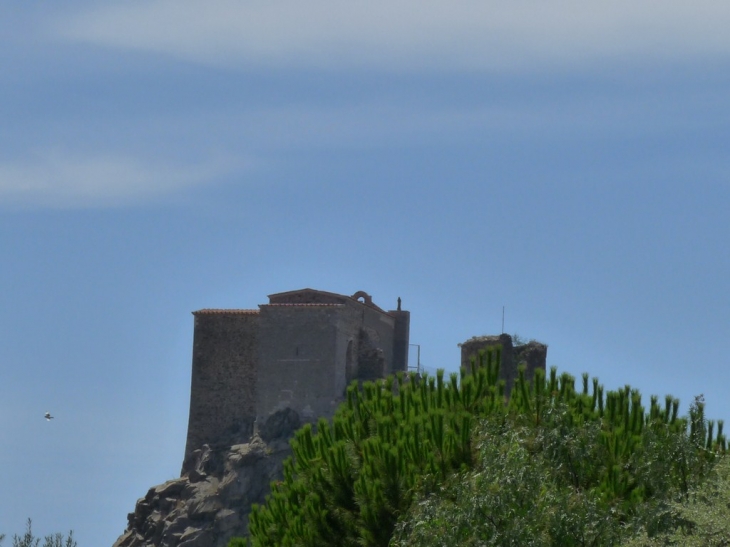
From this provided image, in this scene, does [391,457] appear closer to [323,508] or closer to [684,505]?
[323,508]

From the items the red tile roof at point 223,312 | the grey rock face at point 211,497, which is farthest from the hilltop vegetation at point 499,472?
the red tile roof at point 223,312

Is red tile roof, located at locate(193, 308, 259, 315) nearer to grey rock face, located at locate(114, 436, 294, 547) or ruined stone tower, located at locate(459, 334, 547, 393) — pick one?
grey rock face, located at locate(114, 436, 294, 547)

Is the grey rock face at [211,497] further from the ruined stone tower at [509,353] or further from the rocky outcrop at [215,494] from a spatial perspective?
the ruined stone tower at [509,353]

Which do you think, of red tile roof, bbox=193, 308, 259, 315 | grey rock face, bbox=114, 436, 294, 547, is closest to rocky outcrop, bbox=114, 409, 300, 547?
grey rock face, bbox=114, 436, 294, 547

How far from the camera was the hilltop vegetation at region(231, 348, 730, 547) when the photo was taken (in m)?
17.8

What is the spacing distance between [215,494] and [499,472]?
1372 inches

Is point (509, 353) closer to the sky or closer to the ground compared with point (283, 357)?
closer to the sky

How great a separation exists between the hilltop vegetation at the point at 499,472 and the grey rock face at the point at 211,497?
24047 mm

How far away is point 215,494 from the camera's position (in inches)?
2048

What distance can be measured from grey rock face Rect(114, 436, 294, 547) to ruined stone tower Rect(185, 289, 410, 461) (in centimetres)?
99

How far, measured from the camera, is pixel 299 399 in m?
52.0

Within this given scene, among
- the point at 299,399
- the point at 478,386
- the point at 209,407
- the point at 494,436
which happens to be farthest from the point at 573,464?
the point at 209,407

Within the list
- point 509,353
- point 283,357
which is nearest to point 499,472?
point 283,357

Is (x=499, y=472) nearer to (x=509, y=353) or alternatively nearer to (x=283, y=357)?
(x=283, y=357)
